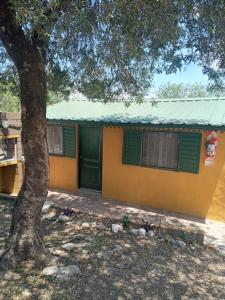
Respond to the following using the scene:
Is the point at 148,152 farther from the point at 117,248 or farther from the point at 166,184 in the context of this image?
Answer: the point at 117,248

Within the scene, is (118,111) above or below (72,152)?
above

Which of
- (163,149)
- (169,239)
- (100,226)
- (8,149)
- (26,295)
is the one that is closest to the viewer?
(26,295)

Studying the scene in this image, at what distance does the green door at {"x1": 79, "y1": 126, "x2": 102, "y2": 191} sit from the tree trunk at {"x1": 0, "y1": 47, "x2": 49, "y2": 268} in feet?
13.3

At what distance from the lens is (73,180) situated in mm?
8359

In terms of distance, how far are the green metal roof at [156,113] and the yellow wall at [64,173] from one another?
4.66 feet

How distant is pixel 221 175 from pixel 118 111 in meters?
3.36

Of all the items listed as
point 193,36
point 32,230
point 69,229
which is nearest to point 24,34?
point 32,230

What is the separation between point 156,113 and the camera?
7.14 metres

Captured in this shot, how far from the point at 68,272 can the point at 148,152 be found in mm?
3993

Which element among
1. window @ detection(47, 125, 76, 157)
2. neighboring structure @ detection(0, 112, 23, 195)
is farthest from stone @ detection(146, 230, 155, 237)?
neighboring structure @ detection(0, 112, 23, 195)

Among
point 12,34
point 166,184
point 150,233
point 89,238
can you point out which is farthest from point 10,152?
point 150,233

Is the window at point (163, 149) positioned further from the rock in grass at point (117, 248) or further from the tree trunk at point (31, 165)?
the tree trunk at point (31, 165)

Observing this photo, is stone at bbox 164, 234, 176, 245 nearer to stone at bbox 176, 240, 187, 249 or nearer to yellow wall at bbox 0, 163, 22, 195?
stone at bbox 176, 240, 187, 249

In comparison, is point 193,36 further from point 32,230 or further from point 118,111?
point 32,230
